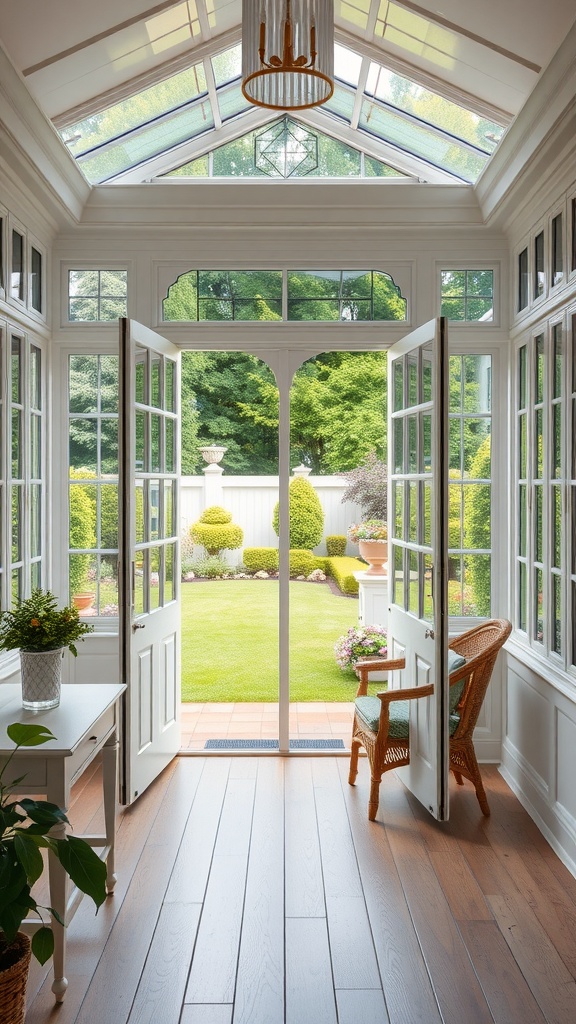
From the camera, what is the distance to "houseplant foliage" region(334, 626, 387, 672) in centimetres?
755

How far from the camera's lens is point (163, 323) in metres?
4.68

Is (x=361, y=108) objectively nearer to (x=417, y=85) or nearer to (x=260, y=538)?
(x=417, y=85)

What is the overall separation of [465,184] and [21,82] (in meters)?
2.42

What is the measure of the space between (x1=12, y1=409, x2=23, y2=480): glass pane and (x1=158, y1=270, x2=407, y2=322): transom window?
1.13m

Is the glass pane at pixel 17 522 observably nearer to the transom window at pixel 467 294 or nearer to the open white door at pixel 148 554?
the open white door at pixel 148 554

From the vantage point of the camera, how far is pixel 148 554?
4242 millimetres

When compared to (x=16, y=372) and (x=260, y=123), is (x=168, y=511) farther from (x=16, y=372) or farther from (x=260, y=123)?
(x=260, y=123)

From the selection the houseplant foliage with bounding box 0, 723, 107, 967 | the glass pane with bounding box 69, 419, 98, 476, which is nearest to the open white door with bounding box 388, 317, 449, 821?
the glass pane with bounding box 69, 419, 98, 476

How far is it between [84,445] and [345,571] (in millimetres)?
6950

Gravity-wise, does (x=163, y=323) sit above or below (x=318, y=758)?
above

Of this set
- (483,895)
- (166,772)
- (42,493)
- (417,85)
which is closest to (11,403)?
(42,493)

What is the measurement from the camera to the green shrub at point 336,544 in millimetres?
12391

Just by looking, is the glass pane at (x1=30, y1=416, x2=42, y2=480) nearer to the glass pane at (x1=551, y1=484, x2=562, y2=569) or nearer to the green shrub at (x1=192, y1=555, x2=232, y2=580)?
the glass pane at (x1=551, y1=484, x2=562, y2=569)

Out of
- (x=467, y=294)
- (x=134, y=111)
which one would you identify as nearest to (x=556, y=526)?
(x=467, y=294)
